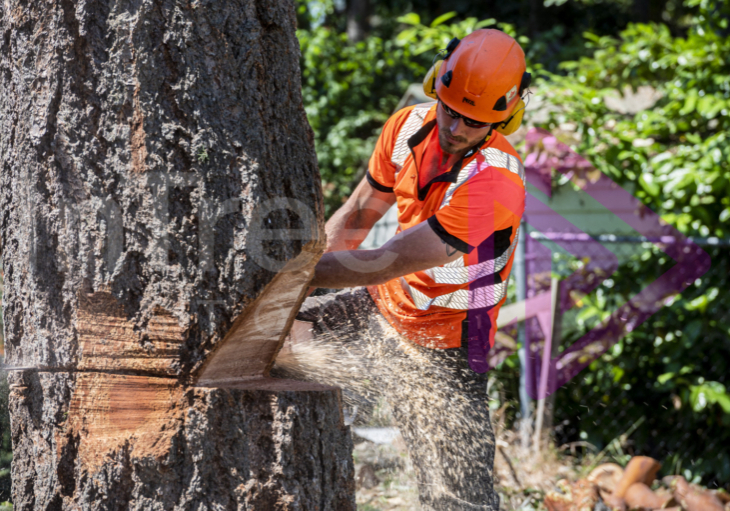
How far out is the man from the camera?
6.61ft

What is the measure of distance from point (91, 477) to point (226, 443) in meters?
0.34

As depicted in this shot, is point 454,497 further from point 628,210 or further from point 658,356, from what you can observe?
point 628,210

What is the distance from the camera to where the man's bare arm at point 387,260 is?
6.02 feet

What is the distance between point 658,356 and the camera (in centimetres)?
421

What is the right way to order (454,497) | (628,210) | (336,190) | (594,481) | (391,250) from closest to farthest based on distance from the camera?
1. (391,250)
2. (454,497)
3. (594,481)
4. (628,210)
5. (336,190)

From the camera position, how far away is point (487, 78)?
6.82ft

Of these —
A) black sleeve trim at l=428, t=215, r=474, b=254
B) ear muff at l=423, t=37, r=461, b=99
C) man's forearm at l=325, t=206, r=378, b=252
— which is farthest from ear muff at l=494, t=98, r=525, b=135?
man's forearm at l=325, t=206, r=378, b=252

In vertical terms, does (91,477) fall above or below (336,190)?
below

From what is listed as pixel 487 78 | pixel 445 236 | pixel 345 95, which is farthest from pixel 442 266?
pixel 345 95

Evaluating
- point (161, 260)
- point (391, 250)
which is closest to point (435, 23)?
point (391, 250)

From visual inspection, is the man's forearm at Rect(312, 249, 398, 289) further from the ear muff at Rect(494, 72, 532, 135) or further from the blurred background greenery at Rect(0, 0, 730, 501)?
the blurred background greenery at Rect(0, 0, 730, 501)

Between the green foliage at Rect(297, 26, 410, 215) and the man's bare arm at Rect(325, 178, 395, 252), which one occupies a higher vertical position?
the green foliage at Rect(297, 26, 410, 215)

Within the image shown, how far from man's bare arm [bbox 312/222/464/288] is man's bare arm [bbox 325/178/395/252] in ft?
2.16

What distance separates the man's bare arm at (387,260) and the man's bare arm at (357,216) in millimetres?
658
